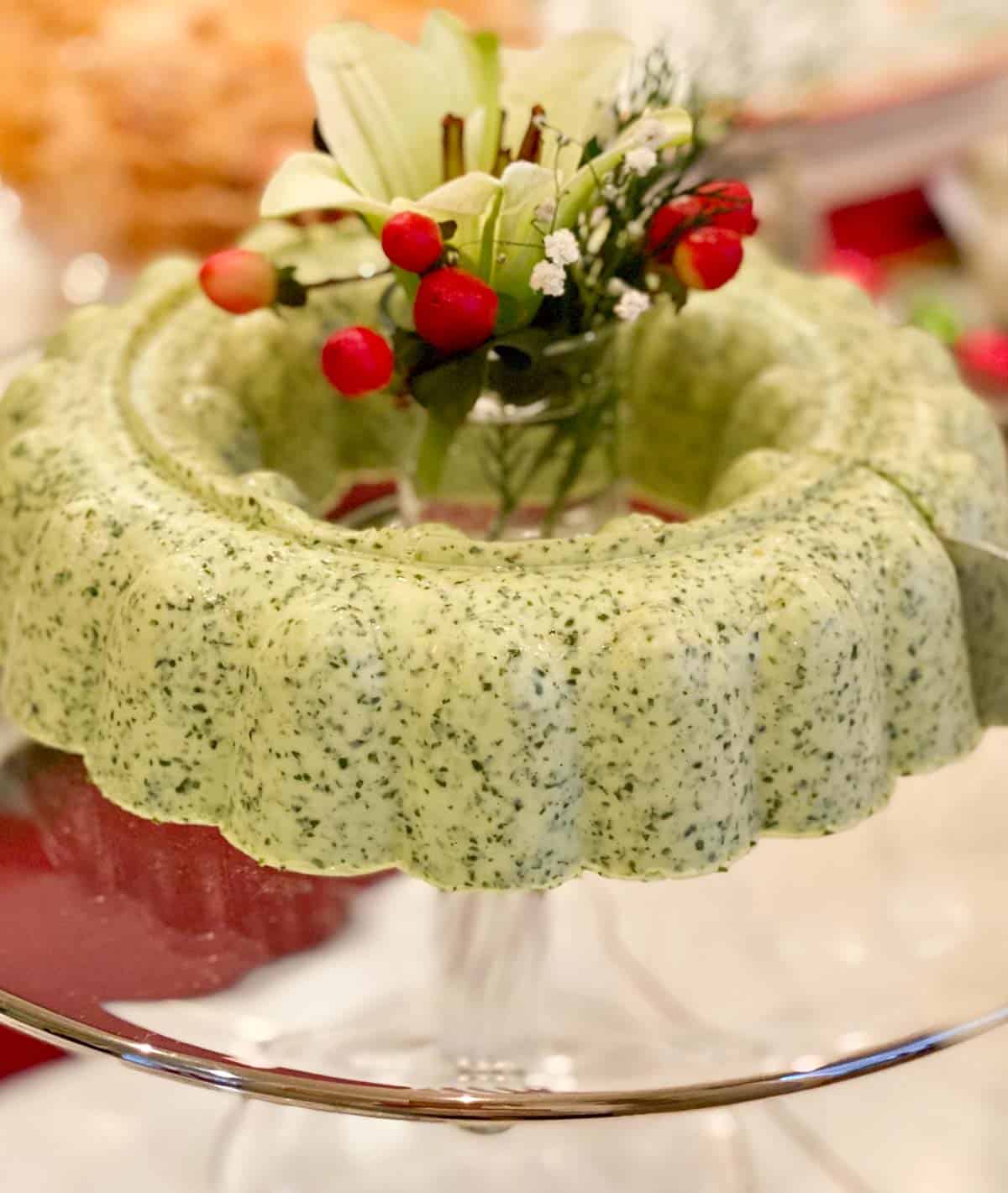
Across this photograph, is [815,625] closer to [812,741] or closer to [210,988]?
[812,741]

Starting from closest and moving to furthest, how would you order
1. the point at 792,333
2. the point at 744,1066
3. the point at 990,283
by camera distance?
the point at 744,1066
the point at 792,333
the point at 990,283

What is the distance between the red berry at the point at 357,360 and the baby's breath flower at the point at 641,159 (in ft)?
0.57

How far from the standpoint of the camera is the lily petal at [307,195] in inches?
32.3

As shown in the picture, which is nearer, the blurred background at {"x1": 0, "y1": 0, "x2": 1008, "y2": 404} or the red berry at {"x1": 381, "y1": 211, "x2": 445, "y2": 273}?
the red berry at {"x1": 381, "y1": 211, "x2": 445, "y2": 273}

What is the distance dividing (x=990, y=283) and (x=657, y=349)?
1044 millimetres

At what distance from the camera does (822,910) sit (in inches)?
54.9

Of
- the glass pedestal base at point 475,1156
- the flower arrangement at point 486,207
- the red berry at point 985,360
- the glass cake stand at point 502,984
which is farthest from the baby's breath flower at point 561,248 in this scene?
the red berry at point 985,360

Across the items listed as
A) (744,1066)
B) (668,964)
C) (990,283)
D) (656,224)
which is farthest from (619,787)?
(990,283)

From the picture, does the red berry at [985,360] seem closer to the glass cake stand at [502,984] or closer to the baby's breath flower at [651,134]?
the glass cake stand at [502,984]

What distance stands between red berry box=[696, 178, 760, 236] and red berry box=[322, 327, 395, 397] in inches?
8.3

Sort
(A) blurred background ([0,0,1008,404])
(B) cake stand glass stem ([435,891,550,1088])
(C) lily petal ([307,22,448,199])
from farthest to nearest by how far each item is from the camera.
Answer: (A) blurred background ([0,0,1008,404]), (B) cake stand glass stem ([435,891,550,1088]), (C) lily petal ([307,22,448,199])

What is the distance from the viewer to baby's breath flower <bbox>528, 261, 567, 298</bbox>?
0.80 meters

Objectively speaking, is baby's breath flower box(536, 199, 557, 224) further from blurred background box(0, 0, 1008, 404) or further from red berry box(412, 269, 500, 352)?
blurred background box(0, 0, 1008, 404)

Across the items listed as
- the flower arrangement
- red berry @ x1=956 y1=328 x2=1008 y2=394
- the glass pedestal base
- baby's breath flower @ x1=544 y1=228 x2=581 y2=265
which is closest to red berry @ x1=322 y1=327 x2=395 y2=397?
the flower arrangement
